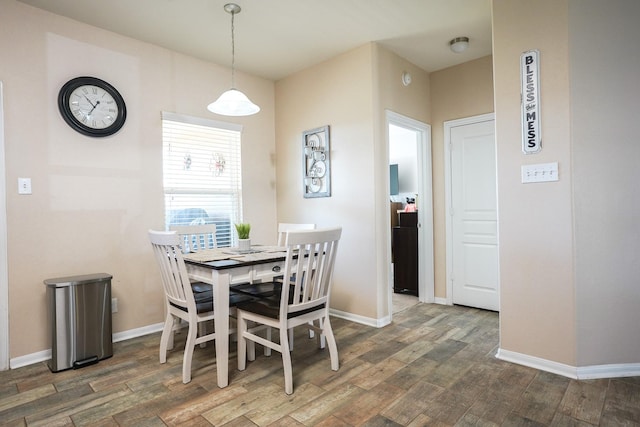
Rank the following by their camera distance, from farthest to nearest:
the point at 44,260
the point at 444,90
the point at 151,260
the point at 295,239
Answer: the point at 444,90 < the point at 151,260 < the point at 44,260 < the point at 295,239

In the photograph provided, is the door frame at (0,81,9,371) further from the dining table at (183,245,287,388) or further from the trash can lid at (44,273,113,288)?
the dining table at (183,245,287,388)

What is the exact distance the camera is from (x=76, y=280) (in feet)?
8.29

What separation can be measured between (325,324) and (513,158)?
171 cm

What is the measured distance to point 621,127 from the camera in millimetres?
2230

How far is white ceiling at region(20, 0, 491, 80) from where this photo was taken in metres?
2.70

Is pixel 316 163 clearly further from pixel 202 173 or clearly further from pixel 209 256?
pixel 209 256

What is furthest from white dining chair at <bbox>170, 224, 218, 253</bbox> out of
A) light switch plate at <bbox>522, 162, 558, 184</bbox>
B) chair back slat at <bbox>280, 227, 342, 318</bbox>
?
light switch plate at <bbox>522, 162, 558, 184</bbox>

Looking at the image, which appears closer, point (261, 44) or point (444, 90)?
point (261, 44)

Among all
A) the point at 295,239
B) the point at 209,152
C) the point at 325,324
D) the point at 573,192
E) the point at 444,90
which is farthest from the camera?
the point at 444,90

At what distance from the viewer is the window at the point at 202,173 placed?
3430 mm

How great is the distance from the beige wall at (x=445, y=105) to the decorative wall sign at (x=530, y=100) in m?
1.37

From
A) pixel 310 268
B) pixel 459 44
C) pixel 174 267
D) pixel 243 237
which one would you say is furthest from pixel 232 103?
pixel 459 44

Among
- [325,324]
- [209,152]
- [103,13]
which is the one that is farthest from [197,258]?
[103,13]

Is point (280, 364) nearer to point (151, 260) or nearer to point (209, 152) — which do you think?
point (151, 260)
